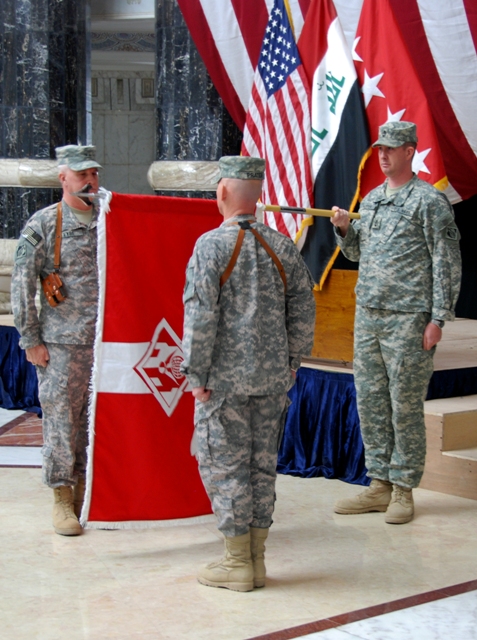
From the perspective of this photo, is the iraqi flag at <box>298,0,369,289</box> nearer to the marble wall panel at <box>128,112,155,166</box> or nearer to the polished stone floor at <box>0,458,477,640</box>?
the polished stone floor at <box>0,458,477,640</box>

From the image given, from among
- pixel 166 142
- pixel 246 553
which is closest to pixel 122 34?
pixel 166 142

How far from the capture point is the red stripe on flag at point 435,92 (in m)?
5.09

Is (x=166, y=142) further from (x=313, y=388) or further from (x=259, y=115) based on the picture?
(x=313, y=388)

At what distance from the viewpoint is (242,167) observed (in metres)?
2.98

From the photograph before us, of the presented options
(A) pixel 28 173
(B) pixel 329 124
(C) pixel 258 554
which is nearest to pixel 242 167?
(C) pixel 258 554

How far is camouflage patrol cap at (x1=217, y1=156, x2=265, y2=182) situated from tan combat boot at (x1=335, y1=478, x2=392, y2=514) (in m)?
Result: 1.69

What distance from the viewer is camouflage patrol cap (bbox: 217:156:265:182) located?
2.98 meters

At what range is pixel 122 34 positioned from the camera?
11688 mm

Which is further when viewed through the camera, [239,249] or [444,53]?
[444,53]

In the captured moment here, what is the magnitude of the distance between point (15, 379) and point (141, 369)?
326cm

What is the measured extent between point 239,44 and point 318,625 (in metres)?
4.25

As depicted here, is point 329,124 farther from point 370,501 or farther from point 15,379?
point 15,379

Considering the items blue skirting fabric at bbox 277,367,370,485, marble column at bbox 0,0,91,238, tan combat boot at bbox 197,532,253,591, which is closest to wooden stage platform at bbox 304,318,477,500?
blue skirting fabric at bbox 277,367,370,485

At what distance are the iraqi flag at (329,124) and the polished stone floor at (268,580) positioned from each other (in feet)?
5.33
